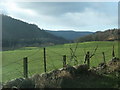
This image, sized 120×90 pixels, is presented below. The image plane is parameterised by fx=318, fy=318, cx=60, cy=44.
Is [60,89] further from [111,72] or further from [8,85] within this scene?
[111,72]

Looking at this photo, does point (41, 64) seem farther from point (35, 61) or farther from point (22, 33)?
point (22, 33)

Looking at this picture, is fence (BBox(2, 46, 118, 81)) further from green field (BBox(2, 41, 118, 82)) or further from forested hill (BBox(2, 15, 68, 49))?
forested hill (BBox(2, 15, 68, 49))

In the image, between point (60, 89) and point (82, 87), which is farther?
point (82, 87)

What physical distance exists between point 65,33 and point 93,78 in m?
137

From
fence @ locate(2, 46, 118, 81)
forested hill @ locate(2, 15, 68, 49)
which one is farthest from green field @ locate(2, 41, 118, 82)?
forested hill @ locate(2, 15, 68, 49)

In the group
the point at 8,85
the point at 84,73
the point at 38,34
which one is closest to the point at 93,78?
the point at 84,73

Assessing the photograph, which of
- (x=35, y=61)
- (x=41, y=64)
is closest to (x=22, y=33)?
(x=35, y=61)

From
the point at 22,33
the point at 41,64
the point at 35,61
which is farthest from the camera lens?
the point at 22,33

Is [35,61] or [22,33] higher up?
[22,33]

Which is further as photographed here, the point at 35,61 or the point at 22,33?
the point at 22,33

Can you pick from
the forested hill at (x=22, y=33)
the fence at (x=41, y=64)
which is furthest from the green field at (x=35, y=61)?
the forested hill at (x=22, y=33)

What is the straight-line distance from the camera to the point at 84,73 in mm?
14859

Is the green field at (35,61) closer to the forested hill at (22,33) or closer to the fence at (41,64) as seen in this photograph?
the fence at (41,64)

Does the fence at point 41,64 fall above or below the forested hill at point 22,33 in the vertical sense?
below
